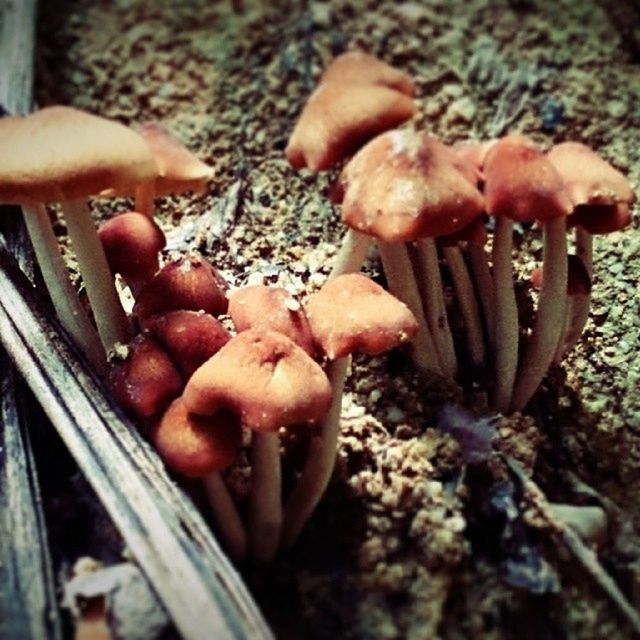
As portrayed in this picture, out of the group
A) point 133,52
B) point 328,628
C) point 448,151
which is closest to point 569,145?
point 448,151

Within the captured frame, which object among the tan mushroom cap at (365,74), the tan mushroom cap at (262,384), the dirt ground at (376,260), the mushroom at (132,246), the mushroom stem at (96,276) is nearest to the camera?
the tan mushroom cap at (262,384)

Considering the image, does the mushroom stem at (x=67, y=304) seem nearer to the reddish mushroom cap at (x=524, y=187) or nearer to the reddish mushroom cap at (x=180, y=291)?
the reddish mushroom cap at (x=180, y=291)

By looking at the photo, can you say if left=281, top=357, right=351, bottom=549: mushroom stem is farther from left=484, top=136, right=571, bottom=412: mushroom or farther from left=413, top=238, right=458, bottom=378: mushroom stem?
left=484, top=136, right=571, bottom=412: mushroom

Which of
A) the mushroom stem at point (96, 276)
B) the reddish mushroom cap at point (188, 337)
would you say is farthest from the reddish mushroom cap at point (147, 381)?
the mushroom stem at point (96, 276)

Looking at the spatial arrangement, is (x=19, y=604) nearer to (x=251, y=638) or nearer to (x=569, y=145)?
(x=251, y=638)

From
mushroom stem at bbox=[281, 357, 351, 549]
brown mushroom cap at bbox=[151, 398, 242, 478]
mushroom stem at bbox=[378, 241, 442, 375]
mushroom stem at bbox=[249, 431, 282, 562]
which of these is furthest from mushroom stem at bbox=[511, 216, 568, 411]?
brown mushroom cap at bbox=[151, 398, 242, 478]
